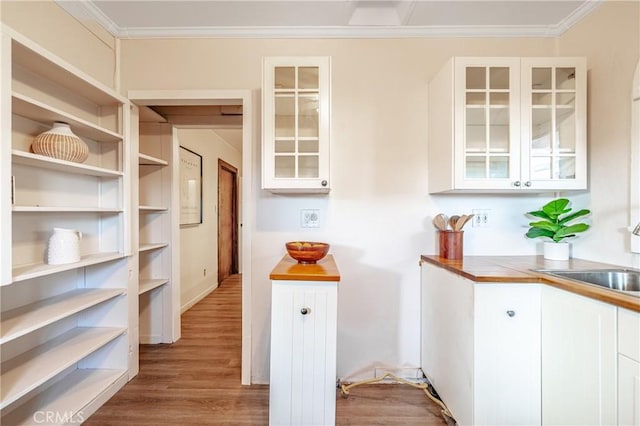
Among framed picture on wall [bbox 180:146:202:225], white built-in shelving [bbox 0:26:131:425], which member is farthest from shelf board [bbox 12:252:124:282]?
framed picture on wall [bbox 180:146:202:225]

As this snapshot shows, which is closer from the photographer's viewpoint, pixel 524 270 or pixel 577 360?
pixel 577 360

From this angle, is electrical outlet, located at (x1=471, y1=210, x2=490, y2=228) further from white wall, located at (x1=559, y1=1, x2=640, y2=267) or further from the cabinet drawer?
the cabinet drawer

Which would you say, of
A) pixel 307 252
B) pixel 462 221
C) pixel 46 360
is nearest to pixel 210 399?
pixel 46 360

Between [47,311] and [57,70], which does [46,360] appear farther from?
[57,70]

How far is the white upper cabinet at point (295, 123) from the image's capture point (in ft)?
5.58

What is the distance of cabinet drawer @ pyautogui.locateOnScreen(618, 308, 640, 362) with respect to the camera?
976 mm

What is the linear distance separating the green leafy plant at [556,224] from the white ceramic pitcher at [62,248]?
8.71ft

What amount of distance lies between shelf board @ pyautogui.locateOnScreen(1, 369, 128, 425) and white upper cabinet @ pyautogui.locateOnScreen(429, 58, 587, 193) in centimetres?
244

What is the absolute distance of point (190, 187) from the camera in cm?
360

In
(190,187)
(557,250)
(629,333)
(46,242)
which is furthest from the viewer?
(190,187)

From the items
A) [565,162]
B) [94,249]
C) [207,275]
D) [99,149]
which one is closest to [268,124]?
[99,149]

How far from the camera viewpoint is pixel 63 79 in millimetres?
1577

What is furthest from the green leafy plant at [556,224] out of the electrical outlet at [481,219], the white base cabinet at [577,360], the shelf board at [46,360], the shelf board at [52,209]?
the shelf board at [46,360]

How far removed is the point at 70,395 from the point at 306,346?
147cm
